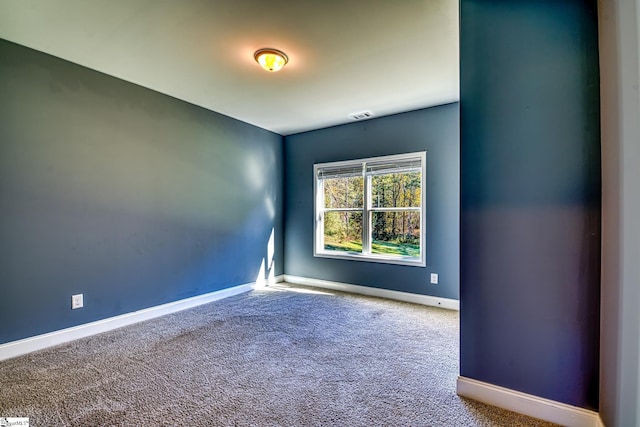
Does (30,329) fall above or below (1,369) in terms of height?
above

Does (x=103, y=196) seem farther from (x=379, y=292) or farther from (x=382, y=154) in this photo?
(x=379, y=292)

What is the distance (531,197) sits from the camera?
64.2 inches

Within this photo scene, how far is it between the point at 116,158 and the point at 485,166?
3.33m

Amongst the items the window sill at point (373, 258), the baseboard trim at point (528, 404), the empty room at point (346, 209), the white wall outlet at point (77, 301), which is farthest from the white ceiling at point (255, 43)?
the baseboard trim at point (528, 404)

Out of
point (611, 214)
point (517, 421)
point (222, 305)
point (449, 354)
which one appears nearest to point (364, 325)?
point (449, 354)

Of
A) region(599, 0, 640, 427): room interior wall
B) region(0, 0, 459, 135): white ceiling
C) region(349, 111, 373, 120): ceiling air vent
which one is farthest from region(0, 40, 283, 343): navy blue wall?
region(599, 0, 640, 427): room interior wall

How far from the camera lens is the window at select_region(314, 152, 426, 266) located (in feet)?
12.9

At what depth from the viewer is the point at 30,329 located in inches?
96.1

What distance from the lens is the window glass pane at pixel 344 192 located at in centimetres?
444

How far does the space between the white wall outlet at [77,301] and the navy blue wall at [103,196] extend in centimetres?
4

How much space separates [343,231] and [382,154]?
1.32 metres

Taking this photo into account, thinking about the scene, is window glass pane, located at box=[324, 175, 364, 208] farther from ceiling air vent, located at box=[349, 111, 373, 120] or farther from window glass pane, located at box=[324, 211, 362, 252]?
ceiling air vent, located at box=[349, 111, 373, 120]

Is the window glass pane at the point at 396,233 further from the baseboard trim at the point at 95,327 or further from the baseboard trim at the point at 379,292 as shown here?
the baseboard trim at the point at 95,327

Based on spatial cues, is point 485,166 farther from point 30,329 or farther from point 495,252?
point 30,329
